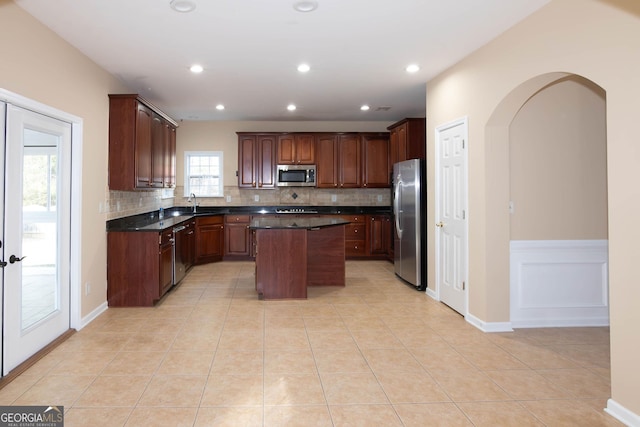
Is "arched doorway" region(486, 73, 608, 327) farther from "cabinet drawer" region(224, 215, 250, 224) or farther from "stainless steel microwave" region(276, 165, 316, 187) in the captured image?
"cabinet drawer" region(224, 215, 250, 224)

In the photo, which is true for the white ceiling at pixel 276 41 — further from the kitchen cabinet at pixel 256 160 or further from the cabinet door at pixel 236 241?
the cabinet door at pixel 236 241

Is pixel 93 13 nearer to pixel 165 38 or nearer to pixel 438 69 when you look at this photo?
pixel 165 38

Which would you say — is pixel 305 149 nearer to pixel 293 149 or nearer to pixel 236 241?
pixel 293 149

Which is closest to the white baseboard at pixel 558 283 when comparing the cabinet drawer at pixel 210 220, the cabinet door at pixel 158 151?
the cabinet door at pixel 158 151

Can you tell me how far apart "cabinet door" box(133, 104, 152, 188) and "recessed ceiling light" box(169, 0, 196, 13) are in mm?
2040

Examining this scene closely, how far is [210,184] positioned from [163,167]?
222 centimetres

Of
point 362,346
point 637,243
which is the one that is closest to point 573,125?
point 637,243

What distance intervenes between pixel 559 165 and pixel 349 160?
441 centimetres

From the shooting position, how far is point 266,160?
7992 millimetres

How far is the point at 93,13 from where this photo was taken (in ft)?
10.6

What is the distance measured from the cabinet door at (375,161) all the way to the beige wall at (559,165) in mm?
4081

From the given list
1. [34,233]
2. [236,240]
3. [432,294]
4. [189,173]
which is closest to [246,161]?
[189,173]

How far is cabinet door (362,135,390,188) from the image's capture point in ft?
26.4

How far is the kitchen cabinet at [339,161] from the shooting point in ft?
26.3
